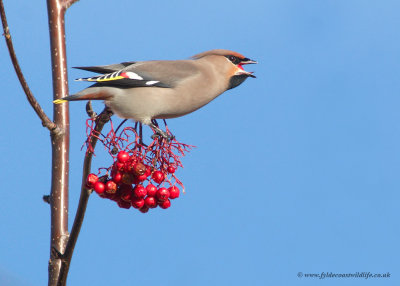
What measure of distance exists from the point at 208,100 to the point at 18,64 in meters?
1.54

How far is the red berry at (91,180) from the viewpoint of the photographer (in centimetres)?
297

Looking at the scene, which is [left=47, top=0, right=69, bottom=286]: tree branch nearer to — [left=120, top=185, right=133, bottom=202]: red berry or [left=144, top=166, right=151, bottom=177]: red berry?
[left=120, top=185, right=133, bottom=202]: red berry

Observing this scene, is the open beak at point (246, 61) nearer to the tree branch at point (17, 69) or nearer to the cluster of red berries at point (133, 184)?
the cluster of red berries at point (133, 184)

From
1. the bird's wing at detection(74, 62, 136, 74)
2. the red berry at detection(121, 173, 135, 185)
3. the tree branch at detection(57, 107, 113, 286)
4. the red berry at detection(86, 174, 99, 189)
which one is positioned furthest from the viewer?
the bird's wing at detection(74, 62, 136, 74)

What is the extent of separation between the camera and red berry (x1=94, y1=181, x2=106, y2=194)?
299 centimetres

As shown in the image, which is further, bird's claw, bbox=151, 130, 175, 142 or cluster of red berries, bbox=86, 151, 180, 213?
bird's claw, bbox=151, 130, 175, 142

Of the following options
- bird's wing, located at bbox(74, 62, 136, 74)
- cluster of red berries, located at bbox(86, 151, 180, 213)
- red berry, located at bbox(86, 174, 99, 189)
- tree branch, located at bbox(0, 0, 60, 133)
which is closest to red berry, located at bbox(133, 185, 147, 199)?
cluster of red berries, located at bbox(86, 151, 180, 213)

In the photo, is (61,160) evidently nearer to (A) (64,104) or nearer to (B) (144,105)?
(A) (64,104)

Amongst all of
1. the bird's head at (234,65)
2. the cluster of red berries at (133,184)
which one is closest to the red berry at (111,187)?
the cluster of red berries at (133,184)

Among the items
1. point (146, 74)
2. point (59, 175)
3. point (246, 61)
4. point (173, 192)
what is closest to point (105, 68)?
point (146, 74)

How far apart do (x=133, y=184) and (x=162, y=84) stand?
0.81 m

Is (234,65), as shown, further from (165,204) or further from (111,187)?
(111,187)

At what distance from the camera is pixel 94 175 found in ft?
10.0

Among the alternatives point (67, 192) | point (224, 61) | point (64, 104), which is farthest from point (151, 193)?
point (224, 61)
